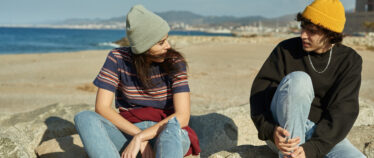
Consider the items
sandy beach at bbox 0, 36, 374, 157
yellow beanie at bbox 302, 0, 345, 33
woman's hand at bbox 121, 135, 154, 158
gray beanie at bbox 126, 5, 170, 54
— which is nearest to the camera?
yellow beanie at bbox 302, 0, 345, 33

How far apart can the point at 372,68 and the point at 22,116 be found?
948 cm

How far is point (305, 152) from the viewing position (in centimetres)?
215

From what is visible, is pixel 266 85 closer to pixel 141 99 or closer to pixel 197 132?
pixel 141 99

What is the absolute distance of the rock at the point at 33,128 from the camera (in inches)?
113

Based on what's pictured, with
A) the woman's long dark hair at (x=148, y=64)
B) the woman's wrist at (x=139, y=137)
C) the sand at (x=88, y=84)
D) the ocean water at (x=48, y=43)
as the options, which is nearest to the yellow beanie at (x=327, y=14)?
the woman's long dark hair at (x=148, y=64)

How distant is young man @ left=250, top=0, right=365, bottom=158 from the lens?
7.03 ft

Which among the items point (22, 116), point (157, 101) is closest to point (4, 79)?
point (22, 116)

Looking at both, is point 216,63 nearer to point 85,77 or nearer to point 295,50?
point 85,77

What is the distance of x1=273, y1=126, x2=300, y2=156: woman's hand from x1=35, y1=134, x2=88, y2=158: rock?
→ 1.77 meters

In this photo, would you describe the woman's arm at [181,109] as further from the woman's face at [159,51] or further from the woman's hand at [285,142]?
the woman's hand at [285,142]

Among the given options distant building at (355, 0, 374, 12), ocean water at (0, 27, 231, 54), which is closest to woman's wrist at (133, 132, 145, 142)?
ocean water at (0, 27, 231, 54)

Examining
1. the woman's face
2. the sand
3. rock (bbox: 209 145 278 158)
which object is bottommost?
the sand

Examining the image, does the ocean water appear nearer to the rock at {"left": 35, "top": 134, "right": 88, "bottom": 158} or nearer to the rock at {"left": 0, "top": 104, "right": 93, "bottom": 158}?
the rock at {"left": 0, "top": 104, "right": 93, "bottom": 158}

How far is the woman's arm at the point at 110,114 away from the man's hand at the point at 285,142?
103cm
